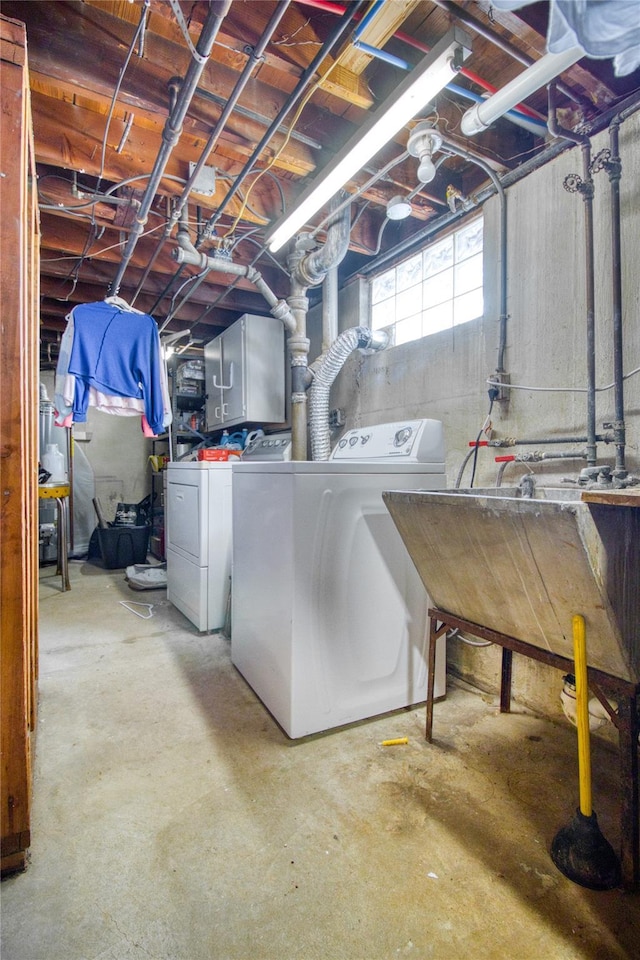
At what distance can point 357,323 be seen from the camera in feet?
10.3

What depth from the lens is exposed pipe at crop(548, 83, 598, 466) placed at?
1615 millimetres

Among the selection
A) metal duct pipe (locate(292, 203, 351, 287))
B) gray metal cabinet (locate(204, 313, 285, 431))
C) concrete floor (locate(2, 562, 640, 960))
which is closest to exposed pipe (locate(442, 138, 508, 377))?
metal duct pipe (locate(292, 203, 351, 287))

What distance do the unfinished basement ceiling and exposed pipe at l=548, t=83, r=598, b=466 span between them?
0.10m

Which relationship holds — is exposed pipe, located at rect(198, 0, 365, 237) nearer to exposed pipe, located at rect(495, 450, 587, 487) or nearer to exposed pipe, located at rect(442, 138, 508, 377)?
exposed pipe, located at rect(442, 138, 508, 377)

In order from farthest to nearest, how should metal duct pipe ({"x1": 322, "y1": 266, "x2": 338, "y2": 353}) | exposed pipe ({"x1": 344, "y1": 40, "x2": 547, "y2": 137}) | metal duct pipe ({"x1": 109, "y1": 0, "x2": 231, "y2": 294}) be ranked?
1. metal duct pipe ({"x1": 322, "y1": 266, "x2": 338, "y2": 353})
2. exposed pipe ({"x1": 344, "y1": 40, "x2": 547, "y2": 137})
3. metal duct pipe ({"x1": 109, "y1": 0, "x2": 231, "y2": 294})

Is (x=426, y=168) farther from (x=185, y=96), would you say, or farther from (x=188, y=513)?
(x=188, y=513)

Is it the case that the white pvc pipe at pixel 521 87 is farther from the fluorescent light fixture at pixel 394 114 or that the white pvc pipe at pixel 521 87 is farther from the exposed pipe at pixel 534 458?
the exposed pipe at pixel 534 458

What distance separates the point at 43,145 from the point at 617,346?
261 cm

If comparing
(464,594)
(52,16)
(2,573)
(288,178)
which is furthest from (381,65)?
(2,573)

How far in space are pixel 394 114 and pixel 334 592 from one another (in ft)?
5.67

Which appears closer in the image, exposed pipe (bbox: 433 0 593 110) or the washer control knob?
exposed pipe (bbox: 433 0 593 110)

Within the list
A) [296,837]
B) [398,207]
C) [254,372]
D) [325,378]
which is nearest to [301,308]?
[325,378]

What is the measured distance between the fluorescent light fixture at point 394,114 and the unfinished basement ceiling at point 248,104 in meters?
0.11

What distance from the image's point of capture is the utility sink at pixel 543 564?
983mm
